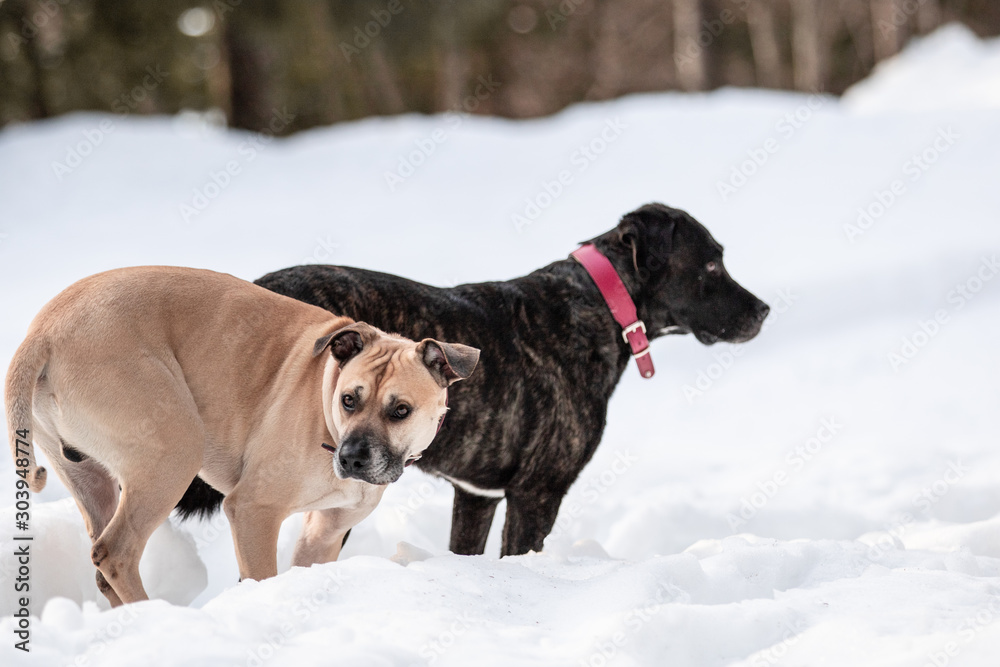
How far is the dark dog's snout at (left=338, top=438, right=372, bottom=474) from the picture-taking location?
334 centimetres

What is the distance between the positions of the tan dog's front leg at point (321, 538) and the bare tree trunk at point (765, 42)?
24619 mm

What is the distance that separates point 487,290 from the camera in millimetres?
4676

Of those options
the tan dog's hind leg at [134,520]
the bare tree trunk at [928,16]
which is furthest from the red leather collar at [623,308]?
the bare tree trunk at [928,16]

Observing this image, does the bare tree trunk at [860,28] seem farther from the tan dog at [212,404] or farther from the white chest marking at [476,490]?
the tan dog at [212,404]

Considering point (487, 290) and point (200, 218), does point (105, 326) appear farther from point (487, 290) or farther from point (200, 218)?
point (200, 218)

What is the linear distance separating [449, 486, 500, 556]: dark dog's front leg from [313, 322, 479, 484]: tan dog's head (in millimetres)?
1106

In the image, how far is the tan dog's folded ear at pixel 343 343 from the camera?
3.52m

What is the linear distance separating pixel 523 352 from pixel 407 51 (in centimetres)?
1641

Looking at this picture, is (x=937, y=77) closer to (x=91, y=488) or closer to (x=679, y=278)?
(x=679, y=278)

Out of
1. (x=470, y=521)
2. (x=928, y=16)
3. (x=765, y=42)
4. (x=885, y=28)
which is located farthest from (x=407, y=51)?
(x=470, y=521)

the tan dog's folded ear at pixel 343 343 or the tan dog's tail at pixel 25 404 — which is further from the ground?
the tan dog's tail at pixel 25 404

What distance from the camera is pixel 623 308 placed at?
4.63 meters

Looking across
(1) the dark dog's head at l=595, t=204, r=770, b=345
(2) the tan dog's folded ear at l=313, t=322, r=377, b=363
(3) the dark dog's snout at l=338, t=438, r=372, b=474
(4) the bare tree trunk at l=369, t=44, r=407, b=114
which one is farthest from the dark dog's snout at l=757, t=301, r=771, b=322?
(4) the bare tree trunk at l=369, t=44, r=407, b=114

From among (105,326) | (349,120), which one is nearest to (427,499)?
(105,326)
